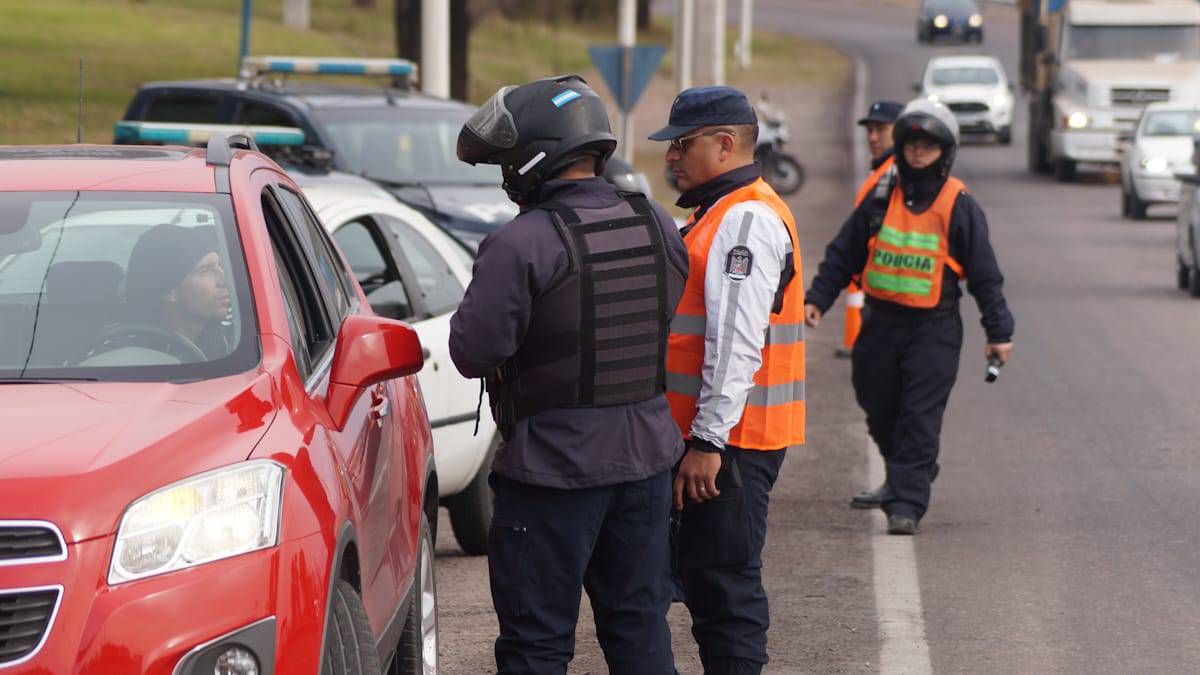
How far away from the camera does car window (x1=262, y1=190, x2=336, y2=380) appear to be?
5078 mm

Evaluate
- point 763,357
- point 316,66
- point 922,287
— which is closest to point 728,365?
point 763,357

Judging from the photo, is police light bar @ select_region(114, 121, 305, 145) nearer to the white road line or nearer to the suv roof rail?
the suv roof rail

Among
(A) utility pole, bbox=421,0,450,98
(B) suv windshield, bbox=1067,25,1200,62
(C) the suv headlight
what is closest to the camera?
(C) the suv headlight

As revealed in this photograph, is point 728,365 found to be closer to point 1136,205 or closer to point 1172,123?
point 1136,205

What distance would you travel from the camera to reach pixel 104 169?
17.2 ft

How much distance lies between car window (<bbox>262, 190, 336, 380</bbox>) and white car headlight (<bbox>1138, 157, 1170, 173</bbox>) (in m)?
24.6

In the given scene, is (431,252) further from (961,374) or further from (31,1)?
(31,1)

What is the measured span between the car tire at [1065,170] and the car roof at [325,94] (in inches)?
889

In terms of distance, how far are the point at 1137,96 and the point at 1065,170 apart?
1.97m

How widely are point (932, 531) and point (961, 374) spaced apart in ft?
17.7

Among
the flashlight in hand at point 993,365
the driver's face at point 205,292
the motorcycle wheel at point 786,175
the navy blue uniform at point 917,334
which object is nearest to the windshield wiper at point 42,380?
the driver's face at point 205,292

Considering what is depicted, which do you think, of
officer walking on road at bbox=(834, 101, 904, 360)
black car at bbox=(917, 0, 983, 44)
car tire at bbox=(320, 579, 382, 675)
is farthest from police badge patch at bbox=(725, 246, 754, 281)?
black car at bbox=(917, 0, 983, 44)

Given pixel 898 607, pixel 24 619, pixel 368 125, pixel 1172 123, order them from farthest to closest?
pixel 1172 123 < pixel 368 125 < pixel 898 607 < pixel 24 619

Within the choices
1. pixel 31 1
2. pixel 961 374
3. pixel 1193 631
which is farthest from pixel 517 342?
pixel 31 1
